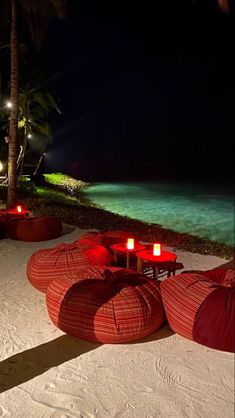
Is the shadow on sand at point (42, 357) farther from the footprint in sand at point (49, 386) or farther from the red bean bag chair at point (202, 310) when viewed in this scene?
the red bean bag chair at point (202, 310)

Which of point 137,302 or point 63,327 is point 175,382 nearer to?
point 137,302

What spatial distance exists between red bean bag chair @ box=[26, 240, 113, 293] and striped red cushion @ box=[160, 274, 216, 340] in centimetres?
132

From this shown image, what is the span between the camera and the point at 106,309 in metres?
3.80

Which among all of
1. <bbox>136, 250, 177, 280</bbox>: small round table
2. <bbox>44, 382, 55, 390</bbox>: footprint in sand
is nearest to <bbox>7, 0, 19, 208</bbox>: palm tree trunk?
<bbox>136, 250, 177, 280</bbox>: small round table

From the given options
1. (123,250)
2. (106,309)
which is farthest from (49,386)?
(123,250)

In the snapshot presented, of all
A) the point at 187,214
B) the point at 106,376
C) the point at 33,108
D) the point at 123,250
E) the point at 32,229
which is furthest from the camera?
the point at 33,108

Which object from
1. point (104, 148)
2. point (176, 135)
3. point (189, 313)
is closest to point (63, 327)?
point (189, 313)

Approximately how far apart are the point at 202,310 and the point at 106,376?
3.52 feet

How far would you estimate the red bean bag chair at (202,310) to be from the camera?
11.9ft

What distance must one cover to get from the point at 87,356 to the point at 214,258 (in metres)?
3.96

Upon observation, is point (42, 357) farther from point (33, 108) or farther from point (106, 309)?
point (33, 108)

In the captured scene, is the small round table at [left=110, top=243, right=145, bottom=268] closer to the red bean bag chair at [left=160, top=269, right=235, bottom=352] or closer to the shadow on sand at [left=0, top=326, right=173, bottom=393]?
the red bean bag chair at [left=160, top=269, right=235, bottom=352]

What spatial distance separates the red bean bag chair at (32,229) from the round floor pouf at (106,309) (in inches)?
143

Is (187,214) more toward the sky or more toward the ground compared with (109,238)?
more toward the ground
